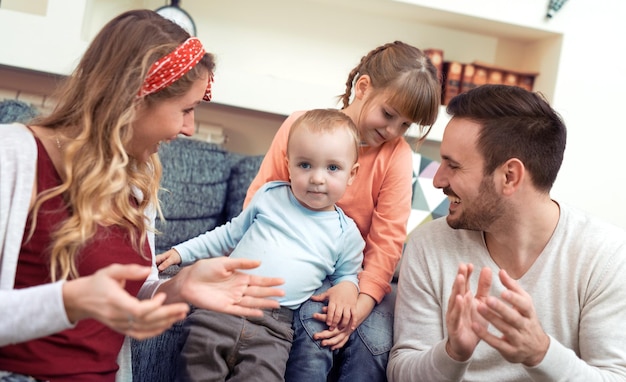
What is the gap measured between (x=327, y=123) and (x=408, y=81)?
282mm

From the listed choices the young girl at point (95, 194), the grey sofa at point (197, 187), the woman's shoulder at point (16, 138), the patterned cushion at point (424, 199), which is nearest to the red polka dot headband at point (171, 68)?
the young girl at point (95, 194)

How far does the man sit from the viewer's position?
4.56 ft

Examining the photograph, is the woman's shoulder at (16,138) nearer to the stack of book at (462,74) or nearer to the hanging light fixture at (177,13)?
the hanging light fixture at (177,13)

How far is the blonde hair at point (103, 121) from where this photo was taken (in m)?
1.12

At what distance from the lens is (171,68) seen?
121 cm

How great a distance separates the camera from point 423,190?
247 cm

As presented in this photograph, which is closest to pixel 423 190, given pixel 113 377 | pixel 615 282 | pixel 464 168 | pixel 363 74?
pixel 363 74

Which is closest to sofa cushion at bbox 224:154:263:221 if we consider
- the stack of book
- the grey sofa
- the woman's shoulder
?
the grey sofa

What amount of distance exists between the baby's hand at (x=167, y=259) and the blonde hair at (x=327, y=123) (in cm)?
42

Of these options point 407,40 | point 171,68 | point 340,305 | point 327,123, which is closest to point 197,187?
point 327,123

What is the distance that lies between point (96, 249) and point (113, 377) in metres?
0.27

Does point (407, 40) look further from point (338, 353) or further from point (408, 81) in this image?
point (338, 353)

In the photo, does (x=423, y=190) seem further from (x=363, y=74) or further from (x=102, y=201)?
(x=102, y=201)

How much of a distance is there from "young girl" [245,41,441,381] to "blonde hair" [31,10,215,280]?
0.57 m
